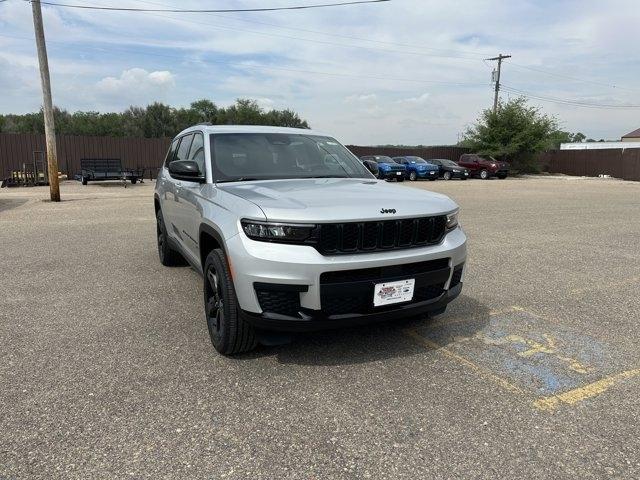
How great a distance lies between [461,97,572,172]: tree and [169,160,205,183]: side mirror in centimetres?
3724

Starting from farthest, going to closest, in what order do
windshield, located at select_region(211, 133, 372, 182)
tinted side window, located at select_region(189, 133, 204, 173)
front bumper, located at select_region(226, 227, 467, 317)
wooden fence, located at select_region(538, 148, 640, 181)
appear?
wooden fence, located at select_region(538, 148, 640, 181), tinted side window, located at select_region(189, 133, 204, 173), windshield, located at select_region(211, 133, 372, 182), front bumper, located at select_region(226, 227, 467, 317)

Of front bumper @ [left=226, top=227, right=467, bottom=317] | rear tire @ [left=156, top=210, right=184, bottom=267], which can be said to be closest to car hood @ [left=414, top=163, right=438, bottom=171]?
rear tire @ [left=156, top=210, right=184, bottom=267]

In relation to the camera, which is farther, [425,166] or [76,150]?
[425,166]

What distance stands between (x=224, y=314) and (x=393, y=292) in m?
1.15

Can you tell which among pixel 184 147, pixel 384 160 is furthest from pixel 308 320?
pixel 384 160

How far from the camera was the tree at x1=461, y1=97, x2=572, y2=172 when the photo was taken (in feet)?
124

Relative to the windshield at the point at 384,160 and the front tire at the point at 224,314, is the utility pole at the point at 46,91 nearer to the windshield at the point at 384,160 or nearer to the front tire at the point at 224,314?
the front tire at the point at 224,314

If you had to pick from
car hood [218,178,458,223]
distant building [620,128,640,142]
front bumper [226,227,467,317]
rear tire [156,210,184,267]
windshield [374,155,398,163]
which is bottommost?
rear tire [156,210,184,267]

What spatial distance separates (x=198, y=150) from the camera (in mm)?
4656

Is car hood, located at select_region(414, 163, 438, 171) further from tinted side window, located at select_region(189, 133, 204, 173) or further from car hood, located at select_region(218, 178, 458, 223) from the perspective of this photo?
car hood, located at select_region(218, 178, 458, 223)

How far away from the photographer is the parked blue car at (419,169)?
30469 millimetres

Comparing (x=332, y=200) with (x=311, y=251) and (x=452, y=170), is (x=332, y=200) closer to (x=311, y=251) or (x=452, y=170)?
(x=311, y=251)

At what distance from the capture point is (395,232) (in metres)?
3.29

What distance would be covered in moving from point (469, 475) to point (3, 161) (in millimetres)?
28249
